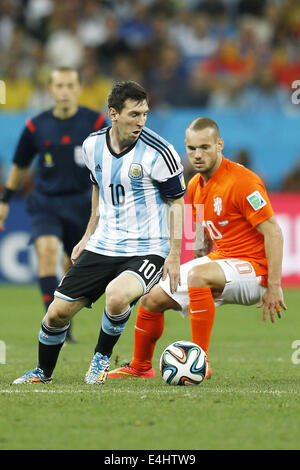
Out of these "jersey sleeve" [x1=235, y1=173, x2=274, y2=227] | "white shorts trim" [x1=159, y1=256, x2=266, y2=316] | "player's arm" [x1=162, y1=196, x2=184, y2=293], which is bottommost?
"white shorts trim" [x1=159, y1=256, x2=266, y2=316]

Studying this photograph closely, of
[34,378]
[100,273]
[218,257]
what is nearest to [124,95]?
[100,273]

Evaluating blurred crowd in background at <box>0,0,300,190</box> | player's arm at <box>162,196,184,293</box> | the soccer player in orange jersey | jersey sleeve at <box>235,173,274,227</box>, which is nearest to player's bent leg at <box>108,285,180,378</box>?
the soccer player in orange jersey

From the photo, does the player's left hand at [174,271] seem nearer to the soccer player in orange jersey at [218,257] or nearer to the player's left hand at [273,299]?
the soccer player in orange jersey at [218,257]

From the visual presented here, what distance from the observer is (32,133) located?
28.2 feet

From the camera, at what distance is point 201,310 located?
20.7 ft

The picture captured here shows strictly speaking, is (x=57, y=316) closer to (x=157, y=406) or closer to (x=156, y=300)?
(x=156, y=300)

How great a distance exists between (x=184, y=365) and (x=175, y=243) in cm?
81

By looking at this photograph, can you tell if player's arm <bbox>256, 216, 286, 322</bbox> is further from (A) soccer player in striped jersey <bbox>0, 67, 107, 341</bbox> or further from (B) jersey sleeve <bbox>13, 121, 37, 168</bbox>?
(B) jersey sleeve <bbox>13, 121, 37, 168</bbox>

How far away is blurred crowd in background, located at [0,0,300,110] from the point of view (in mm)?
15633

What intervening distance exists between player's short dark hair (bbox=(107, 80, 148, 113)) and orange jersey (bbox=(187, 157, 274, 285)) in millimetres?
983

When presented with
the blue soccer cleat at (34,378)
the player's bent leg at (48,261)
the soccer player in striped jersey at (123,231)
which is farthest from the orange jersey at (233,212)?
the player's bent leg at (48,261)

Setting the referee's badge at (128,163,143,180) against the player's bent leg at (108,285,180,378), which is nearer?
the referee's badge at (128,163,143,180)

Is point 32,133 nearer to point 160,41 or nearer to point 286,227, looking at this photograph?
point 286,227

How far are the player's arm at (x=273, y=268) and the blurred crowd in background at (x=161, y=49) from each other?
8.75 metres
